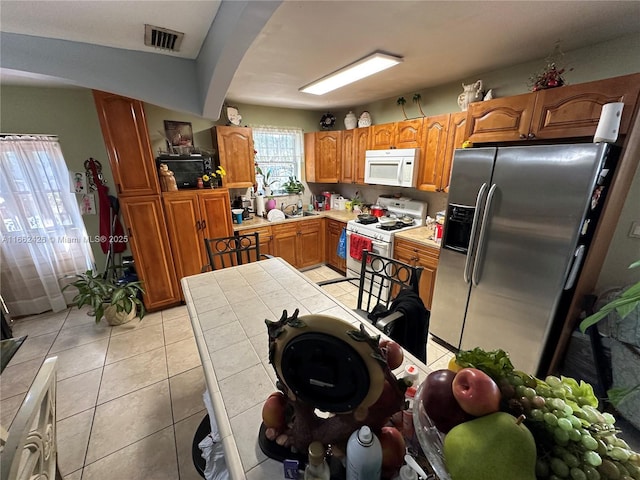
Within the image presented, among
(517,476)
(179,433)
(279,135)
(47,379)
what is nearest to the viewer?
(517,476)

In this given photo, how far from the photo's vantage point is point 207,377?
0.99 metres

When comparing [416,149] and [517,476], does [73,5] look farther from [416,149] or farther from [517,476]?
[416,149]

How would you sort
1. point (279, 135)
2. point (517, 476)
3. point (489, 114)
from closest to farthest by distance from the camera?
1. point (517, 476)
2. point (489, 114)
3. point (279, 135)

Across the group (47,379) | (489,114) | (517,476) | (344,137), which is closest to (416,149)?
(489,114)

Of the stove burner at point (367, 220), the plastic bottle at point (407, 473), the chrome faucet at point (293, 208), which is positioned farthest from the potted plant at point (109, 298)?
the plastic bottle at point (407, 473)

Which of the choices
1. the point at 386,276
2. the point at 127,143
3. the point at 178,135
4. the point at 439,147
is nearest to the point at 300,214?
the point at 178,135

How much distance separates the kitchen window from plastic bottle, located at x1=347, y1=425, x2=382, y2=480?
3807 mm

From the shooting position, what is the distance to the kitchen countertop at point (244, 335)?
2.44ft

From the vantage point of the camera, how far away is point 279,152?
3.98 m

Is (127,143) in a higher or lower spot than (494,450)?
higher

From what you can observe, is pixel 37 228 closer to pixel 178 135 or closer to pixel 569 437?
pixel 178 135

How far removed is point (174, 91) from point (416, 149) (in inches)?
93.2

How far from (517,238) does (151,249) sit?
334 centimetres

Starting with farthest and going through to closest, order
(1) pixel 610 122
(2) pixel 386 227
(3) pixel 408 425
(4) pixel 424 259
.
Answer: (2) pixel 386 227, (4) pixel 424 259, (1) pixel 610 122, (3) pixel 408 425
